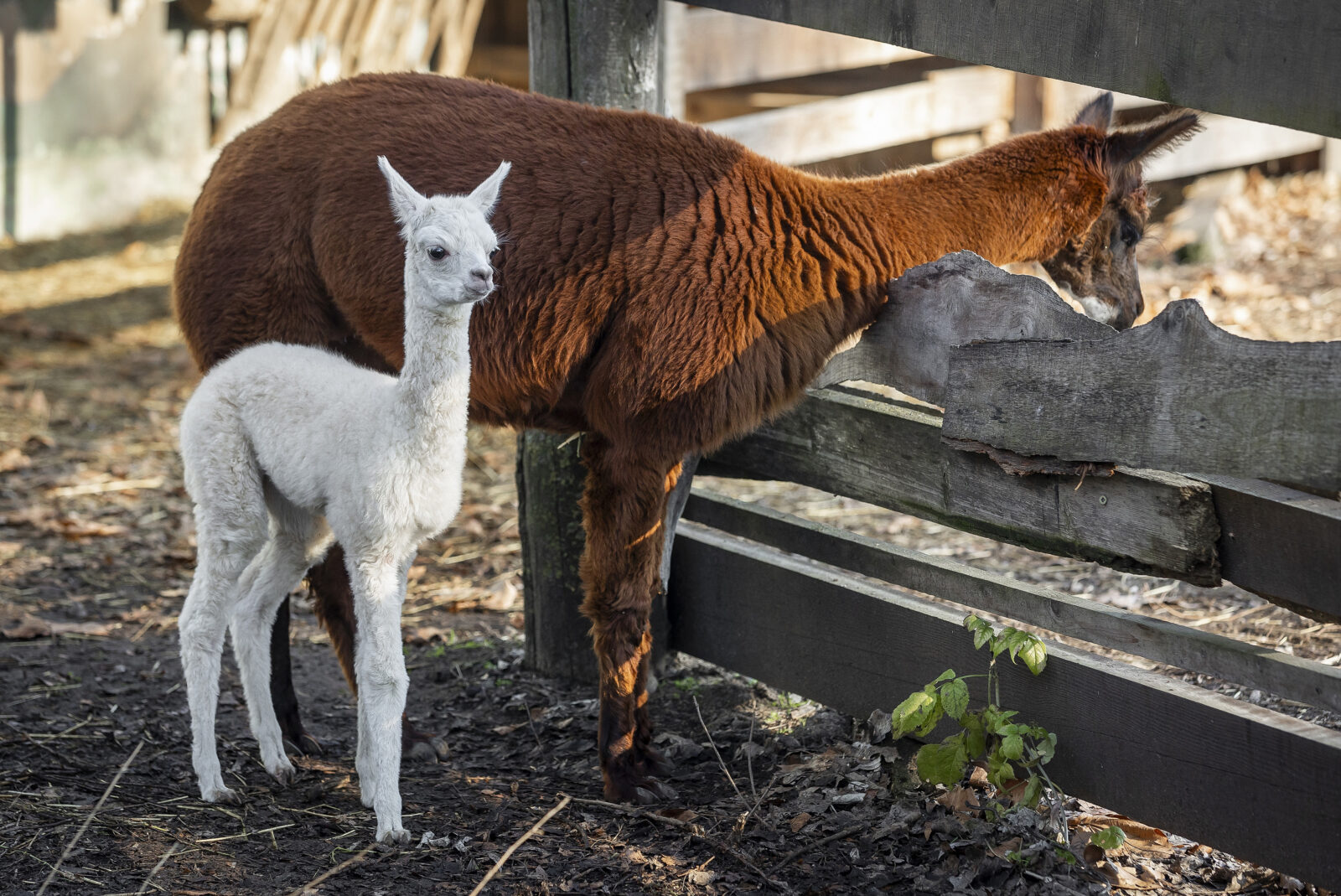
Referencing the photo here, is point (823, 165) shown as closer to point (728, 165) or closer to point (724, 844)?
point (728, 165)

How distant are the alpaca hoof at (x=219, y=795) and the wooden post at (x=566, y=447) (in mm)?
1335

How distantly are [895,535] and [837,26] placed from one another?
253 centimetres

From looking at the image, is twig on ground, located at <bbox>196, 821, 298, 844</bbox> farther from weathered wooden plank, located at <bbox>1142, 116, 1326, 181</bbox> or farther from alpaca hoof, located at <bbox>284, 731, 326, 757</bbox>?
weathered wooden plank, located at <bbox>1142, 116, 1326, 181</bbox>

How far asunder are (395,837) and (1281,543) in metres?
2.26

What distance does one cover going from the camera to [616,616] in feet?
12.3

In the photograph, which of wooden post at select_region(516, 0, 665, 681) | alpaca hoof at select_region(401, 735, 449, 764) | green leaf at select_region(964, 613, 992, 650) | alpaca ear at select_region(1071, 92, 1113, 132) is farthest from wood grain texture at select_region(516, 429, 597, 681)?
alpaca ear at select_region(1071, 92, 1113, 132)

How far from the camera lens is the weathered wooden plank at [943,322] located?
328cm

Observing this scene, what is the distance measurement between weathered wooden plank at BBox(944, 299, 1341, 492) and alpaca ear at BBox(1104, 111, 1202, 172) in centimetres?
83

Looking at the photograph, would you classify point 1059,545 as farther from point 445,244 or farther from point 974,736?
point 445,244

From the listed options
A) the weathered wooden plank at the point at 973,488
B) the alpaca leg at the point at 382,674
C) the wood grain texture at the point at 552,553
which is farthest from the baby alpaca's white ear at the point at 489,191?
the wood grain texture at the point at 552,553

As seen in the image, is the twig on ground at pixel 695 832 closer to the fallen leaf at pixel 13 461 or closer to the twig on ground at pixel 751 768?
the twig on ground at pixel 751 768

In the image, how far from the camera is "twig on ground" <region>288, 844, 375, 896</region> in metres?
3.07

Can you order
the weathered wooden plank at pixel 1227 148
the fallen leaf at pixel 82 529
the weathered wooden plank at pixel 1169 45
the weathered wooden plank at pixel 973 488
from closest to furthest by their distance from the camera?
the weathered wooden plank at pixel 1169 45 → the weathered wooden plank at pixel 973 488 → the fallen leaf at pixel 82 529 → the weathered wooden plank at pixel 1227 148

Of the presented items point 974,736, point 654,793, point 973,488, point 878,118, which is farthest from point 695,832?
point 878,118
